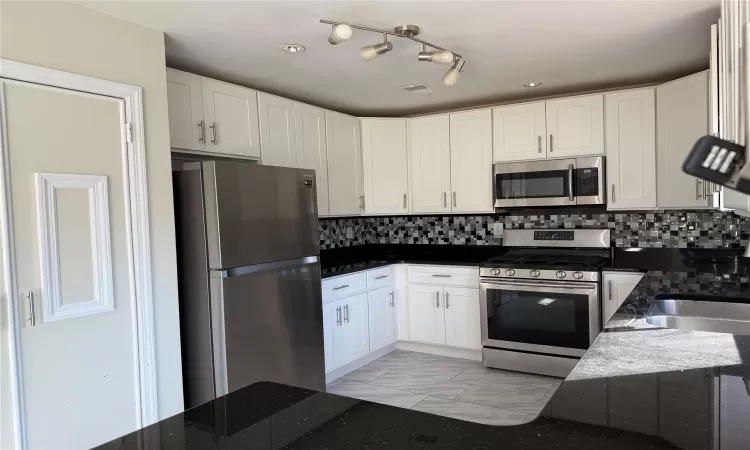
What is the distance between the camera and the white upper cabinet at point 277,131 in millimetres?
3404

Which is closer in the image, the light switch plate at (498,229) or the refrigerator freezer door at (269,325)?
the refrigerator freezer door at (269,325)

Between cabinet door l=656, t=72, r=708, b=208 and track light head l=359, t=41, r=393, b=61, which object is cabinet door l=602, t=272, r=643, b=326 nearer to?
cabinet door l=656, t=72, r=708, b=208

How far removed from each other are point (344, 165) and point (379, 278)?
1003 mm

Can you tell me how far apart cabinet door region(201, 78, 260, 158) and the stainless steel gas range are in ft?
6.62

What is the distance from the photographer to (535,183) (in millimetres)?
3938

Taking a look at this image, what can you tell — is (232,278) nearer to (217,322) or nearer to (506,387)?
(217,322)

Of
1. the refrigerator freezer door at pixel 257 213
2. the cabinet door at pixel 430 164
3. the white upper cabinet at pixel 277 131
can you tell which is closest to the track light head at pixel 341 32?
the refrigerator freezer door at pixel 257 213

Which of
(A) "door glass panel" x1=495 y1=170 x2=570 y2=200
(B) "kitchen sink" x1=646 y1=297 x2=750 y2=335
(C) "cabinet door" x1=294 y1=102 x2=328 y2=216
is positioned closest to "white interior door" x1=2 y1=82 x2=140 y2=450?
(C) "cabinet door" x1=294 y1=102 x2=328 y2=216

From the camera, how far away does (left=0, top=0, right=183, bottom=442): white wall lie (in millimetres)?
1955

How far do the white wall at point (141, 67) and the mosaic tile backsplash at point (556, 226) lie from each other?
6.15 feet

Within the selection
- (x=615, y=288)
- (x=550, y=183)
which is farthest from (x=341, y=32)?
(x=615, y=288)

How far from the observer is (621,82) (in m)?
3.76

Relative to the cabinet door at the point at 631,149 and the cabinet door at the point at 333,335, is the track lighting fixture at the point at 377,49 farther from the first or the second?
the cabinet door at the point at 631,149

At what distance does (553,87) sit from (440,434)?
348cm
